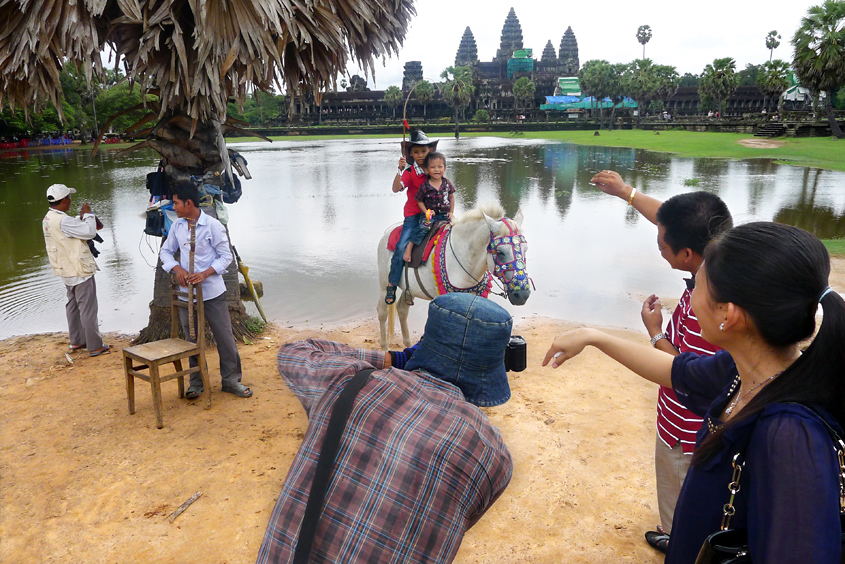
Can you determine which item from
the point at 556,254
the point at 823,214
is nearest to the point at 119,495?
the point at 556,254

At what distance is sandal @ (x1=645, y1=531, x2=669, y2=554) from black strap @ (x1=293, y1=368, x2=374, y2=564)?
245 cm

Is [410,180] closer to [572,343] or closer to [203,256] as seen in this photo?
[203,256]

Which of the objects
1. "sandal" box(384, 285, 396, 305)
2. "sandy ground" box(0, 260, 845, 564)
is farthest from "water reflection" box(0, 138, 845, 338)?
"sandy ground" box(0, 260, 845, 564)

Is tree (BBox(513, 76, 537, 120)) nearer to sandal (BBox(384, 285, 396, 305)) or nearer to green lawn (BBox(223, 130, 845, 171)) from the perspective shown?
green lawn (BBox(223, 130, 845, 171))

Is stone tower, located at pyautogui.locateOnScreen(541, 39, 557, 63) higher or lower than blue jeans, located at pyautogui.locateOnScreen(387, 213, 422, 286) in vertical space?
higher

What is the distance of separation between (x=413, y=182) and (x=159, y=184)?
267 centimetres

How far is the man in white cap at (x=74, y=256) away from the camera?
5.41 metres

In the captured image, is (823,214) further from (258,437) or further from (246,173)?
(258,437)

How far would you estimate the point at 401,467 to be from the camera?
128cm

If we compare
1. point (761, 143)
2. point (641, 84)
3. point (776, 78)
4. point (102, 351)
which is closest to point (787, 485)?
point (102, 351)

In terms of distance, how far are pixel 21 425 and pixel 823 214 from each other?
15.3 m

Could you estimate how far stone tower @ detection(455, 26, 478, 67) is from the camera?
89375mm

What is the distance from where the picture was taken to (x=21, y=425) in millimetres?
4332

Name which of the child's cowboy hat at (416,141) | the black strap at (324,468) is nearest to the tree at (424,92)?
the child's cowboy hat at (416,141)
